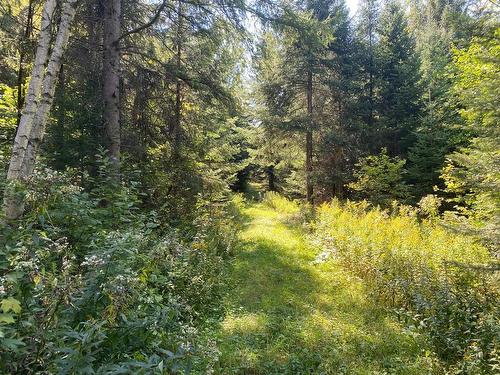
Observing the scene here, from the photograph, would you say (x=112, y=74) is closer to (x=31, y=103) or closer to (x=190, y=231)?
(x=31, y=103)

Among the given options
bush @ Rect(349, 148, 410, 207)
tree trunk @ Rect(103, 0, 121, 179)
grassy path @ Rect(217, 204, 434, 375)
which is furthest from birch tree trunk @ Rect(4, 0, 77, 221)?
bush @ Rect(349, 148, 410, 207)

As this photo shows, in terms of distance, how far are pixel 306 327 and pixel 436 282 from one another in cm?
231

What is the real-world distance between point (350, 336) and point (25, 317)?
3.87m

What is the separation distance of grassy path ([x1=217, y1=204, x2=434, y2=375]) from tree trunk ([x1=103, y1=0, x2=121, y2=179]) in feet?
12.6

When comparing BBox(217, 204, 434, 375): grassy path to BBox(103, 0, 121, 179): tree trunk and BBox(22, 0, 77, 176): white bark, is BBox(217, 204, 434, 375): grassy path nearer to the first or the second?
BBox(22, 0, 77, 176): white bark

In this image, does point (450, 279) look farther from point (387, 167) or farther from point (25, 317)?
point (387, 167)

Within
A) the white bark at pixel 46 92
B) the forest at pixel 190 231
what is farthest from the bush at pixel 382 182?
the white bark at pixel 46 92

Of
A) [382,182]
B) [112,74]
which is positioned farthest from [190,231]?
[382,182]

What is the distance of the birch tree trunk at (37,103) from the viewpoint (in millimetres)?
3877

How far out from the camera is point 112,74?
6645 mm

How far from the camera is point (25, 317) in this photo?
201 cm

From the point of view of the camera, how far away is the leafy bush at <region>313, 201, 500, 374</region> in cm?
387

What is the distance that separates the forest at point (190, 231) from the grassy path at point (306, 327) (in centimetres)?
3

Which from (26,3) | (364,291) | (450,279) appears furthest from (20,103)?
(450,279)
